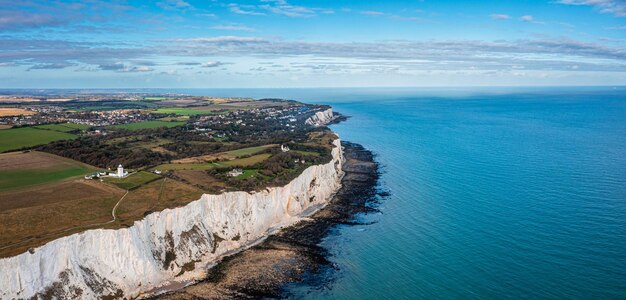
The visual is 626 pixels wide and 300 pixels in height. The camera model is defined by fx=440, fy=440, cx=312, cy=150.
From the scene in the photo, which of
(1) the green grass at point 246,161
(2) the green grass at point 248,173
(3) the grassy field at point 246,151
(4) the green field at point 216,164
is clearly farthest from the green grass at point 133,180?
(3) the grassy field at point 246,151

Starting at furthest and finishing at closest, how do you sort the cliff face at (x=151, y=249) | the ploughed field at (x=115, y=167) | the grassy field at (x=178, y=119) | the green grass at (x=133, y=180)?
the grassy field at (x=178, y=119) → the green grass at (x=133, y=180) → the ploughed field at (x=115, y=167) → the cliff face at (x=151, y=249)

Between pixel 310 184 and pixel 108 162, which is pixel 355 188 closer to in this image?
pixel 310 184

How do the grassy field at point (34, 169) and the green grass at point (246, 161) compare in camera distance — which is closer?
the grassy field at point (34, 169)

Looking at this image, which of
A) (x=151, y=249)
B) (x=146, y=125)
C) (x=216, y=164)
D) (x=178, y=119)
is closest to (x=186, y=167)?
(x=216, y=164)

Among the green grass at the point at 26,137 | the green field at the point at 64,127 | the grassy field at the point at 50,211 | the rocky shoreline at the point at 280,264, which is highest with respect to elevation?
the green field at the point at 64,127

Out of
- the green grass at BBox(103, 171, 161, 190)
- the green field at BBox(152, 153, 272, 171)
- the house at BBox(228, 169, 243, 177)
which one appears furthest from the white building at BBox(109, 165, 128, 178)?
the house at BBox(228, 169, 243, 177)

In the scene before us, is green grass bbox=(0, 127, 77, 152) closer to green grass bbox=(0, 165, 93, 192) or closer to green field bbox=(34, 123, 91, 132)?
green field bbox=(34, 123, 91, 132)

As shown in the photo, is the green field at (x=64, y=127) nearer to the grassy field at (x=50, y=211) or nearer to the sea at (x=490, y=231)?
the grassy field at (x=50, y=211)
